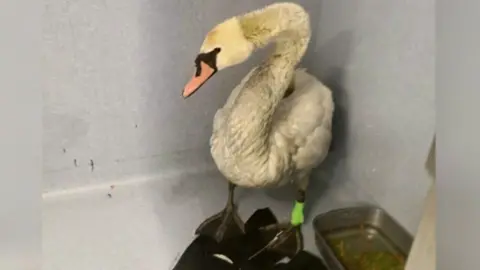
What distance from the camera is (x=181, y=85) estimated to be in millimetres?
1245

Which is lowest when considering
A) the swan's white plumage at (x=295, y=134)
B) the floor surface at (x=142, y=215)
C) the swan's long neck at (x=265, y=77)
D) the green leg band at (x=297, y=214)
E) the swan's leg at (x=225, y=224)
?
the floor surface at (x=142, y=215)

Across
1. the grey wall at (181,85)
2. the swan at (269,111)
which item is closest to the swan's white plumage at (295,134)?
the swan at (269,111)

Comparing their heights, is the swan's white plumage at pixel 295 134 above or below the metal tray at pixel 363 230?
above

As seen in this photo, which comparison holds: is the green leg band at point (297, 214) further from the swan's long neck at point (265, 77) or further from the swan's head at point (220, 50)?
the swan's head at point (220, 50)

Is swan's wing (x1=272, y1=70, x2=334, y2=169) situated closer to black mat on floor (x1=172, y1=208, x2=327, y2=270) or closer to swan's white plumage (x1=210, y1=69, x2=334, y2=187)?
swan's white plumage (x1=210, y1=69, x2=334, y2=187)

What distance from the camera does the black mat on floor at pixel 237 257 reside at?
1.11 metres

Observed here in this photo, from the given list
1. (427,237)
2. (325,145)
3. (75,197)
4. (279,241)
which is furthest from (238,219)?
(427,237)

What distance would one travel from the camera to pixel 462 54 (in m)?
0.38

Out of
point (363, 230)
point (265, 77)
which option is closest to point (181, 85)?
point (265, 77)

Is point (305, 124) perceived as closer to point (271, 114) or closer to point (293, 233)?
point (271, 114)

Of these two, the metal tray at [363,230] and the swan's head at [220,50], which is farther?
the metal tray at [363,230]

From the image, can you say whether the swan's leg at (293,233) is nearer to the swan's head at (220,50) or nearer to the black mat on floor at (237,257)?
the black mat on floor at (237,257)

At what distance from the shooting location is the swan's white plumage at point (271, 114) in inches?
40.1

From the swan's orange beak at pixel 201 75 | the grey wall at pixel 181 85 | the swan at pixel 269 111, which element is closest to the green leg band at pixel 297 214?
the swan at pixel 269 111
